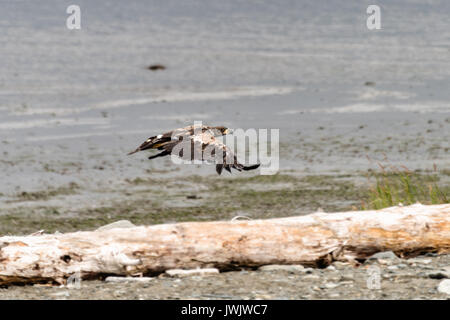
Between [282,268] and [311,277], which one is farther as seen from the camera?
[282,268]

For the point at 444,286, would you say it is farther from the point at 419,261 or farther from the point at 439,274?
the point at 419,261

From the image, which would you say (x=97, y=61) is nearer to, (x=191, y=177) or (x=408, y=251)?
(x=191, y=177)

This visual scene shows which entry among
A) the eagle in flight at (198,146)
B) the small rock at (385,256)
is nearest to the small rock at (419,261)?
the small rock at (385,256)

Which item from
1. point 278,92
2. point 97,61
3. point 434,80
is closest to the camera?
point 278,92

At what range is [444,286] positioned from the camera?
737cm

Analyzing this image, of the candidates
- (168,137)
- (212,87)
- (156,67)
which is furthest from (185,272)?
(156,67)

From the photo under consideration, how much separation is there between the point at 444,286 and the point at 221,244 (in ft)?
6.42

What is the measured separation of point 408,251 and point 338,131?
10.1 m

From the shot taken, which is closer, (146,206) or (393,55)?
(146,206)

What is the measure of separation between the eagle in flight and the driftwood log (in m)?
0.58

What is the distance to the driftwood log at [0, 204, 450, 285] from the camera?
794 cm

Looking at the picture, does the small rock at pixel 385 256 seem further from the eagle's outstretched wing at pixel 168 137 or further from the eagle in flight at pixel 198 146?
the eagle's outstretched wing at pixel 168 137

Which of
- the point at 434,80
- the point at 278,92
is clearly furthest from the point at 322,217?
the point at 434,80
